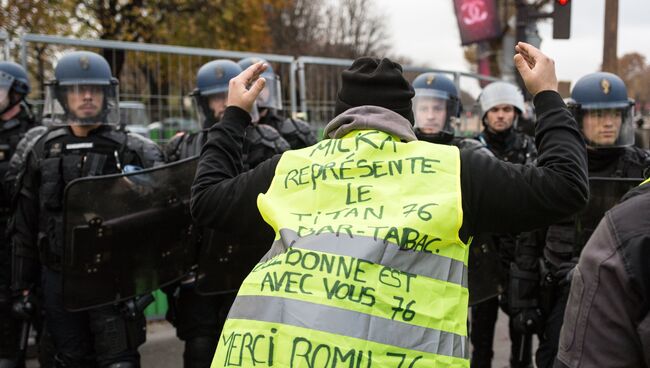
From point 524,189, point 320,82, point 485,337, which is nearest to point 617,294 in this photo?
point 524,189

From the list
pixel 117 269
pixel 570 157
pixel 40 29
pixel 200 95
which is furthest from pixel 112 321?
pixel 40 29

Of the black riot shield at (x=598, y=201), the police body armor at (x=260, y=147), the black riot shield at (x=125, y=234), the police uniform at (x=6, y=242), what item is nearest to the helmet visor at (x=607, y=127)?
the black riot shield at (x=598, y=201)

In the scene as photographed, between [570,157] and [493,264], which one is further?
[493,264]

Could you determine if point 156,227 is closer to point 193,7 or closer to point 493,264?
point 493,264

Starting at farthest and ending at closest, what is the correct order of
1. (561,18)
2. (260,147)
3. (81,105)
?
1. (561,18)
2. (260,147)
3. (81,105)

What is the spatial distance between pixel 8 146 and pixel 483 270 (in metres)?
3.21

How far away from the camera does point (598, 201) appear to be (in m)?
3.24

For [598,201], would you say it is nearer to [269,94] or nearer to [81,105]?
[269,94]

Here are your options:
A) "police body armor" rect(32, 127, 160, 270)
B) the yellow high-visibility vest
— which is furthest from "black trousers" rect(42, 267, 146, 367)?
the yellow high-visibility vest

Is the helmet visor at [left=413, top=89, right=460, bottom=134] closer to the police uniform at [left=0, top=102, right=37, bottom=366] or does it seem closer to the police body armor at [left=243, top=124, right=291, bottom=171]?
the police body armor at [left=243, top=124, right=291, bottom=171]

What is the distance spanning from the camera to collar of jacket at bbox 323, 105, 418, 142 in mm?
1842

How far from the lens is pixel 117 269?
10.9 feet

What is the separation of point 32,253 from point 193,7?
1171 cm

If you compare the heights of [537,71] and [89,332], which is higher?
[537,71]
